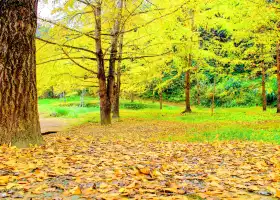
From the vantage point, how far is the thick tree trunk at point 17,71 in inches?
184

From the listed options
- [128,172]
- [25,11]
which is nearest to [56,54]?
[25,11]

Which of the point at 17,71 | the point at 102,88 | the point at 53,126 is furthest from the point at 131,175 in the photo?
the point at 53,126

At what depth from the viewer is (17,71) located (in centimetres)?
473

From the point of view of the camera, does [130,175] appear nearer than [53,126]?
Yes

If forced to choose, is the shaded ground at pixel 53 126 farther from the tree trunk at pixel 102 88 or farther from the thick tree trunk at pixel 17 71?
the thick tree trunk at pixel 17 71

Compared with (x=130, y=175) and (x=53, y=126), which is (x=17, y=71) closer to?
(x=130, y=175)

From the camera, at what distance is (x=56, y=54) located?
10.9 metres

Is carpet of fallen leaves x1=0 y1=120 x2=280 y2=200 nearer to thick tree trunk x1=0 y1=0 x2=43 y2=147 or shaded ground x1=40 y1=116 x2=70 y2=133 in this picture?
thick tree trunk x1=0 y1=0 x2=43 y2=147

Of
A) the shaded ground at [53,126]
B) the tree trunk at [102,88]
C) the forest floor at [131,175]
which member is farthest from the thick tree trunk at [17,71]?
the shaded ground at [53,126]

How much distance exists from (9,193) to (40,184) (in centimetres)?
35

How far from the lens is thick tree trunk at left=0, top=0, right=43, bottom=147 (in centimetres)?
466

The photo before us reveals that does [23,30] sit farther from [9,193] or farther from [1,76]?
[9,193]

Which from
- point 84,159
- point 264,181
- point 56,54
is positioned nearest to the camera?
point 264,181

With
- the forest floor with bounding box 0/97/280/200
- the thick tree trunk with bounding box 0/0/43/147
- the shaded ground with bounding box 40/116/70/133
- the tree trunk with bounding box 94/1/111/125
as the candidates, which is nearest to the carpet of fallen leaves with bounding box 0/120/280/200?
the forest floor with bounding box 0/97/280/200
